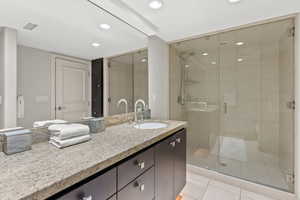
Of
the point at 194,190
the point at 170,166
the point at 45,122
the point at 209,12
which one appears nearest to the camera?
the point at 45,122

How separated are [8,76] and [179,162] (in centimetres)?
167

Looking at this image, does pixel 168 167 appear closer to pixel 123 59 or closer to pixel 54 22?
pixel 123 59

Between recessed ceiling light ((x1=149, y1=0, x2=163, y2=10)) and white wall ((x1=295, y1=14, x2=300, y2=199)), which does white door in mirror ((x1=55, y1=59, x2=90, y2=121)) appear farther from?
white wall ((x1=295, y1=14, x2=300, y2=199))

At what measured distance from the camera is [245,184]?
1.84 meters

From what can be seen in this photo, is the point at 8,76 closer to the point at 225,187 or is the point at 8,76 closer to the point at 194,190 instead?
the point at 194,190

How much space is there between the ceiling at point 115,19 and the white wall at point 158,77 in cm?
23

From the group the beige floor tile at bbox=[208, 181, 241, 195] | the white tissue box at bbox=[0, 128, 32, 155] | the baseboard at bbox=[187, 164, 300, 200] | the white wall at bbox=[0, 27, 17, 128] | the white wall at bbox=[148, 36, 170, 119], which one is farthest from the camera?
the white wall at bbox=[148, 36, 170, 119]

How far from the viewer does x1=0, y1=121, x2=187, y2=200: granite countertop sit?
1.73 ft

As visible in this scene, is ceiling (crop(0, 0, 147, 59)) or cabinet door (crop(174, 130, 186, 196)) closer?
ceiling (crop(0, 0, 147, 59))

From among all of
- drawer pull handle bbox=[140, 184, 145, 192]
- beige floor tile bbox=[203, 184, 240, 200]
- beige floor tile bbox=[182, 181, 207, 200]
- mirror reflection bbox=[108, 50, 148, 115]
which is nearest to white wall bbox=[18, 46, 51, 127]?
mirror reflection bbox=[108, 50, 148, 115]

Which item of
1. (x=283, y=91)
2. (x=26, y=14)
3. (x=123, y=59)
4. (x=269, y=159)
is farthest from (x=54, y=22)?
(x=269, y=159)

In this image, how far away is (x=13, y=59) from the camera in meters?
0.96

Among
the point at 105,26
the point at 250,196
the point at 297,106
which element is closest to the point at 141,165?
the point at 105,26

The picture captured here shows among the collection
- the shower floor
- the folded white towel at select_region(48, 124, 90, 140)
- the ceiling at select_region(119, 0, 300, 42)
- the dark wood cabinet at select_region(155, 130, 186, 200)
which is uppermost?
the ceiling at select_region(119, 0, 300, 42)
